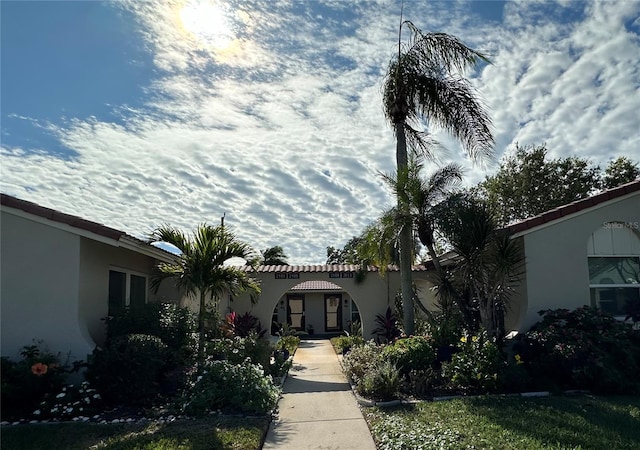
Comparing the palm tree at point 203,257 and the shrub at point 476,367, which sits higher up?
the palm tree at point 203,257

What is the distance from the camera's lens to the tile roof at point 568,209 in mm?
10141

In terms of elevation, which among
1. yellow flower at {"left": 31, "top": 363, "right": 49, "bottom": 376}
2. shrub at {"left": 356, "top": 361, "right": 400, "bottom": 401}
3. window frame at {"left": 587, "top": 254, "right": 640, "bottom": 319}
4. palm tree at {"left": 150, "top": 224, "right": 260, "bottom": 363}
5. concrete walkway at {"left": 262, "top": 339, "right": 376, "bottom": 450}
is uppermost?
palm tree at {"left": 150, "top": 224, "right": 260, "bottom": 363}

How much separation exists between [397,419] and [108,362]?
471cm

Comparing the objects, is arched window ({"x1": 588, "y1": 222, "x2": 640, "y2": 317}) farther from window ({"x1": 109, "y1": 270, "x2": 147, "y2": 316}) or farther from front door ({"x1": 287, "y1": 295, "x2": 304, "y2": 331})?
front door ({"x1": 287, "y1": 295, "x2": 304, "y2": 331})

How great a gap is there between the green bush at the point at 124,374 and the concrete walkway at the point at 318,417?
223 cm

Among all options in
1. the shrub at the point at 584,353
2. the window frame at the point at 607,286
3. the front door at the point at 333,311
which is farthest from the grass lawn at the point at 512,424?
the front door at the point at 333,311

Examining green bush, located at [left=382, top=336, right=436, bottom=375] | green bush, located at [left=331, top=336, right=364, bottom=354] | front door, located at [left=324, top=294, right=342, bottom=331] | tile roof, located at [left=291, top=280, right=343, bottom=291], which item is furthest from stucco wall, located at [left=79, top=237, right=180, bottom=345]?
front door, located at [left=324, top=294, right=342, bottom=331]

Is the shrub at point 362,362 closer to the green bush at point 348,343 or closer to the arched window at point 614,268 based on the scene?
the green bush at point 348,343

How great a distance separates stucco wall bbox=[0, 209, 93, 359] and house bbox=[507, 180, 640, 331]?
8.83m

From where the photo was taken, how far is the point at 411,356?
9242mm

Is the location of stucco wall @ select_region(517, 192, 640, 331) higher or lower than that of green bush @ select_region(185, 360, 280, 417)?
higher

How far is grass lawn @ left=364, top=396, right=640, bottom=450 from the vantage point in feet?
→ 19.0

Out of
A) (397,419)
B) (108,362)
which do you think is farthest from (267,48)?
(397,419)

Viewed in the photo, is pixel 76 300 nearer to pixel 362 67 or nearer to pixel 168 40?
pixel 168 40
